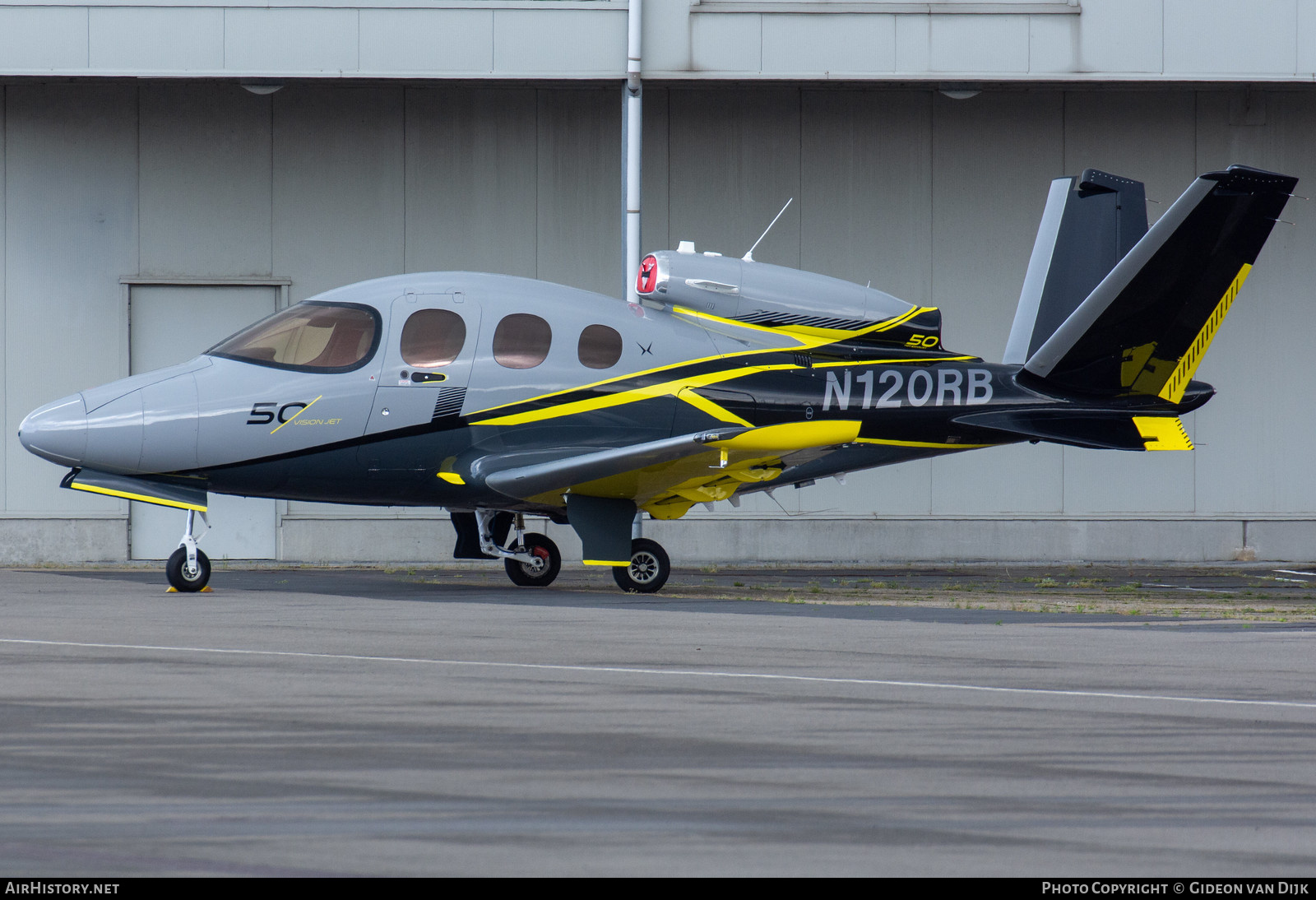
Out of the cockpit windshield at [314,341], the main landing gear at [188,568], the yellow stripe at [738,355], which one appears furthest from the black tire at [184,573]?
the yellow stripe at [738,355]

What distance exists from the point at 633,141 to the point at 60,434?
7.28 m

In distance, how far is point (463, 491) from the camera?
491 inches

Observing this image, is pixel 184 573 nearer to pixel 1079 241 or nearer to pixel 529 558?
pixel 529 558

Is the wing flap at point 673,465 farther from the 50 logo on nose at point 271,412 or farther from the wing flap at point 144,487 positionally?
the wing flap at point 144,487

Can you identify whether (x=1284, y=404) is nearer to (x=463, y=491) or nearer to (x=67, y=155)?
(x=463, y=491)

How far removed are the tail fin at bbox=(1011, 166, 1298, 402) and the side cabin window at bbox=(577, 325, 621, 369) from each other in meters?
4.18

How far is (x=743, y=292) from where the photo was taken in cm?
1303

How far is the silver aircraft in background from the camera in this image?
11883mm

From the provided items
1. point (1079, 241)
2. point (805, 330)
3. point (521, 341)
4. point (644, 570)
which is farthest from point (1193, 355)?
point (521, 341)

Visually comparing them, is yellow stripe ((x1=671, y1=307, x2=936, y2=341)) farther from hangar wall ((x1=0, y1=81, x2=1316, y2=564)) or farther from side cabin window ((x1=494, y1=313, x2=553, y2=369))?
hangar wall ((x1=0, y1=81, x2=1316, y2=564))

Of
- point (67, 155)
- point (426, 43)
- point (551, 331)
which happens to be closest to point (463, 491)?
point (551, 331)

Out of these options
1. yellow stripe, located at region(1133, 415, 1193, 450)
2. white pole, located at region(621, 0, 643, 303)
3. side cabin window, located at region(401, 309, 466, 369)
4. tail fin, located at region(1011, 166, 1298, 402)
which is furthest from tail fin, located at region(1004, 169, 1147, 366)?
side cabin window, located at region(401, 309, 466, 369)

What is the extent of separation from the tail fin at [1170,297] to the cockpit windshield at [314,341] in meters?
6.50

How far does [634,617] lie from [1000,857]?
253 inches
